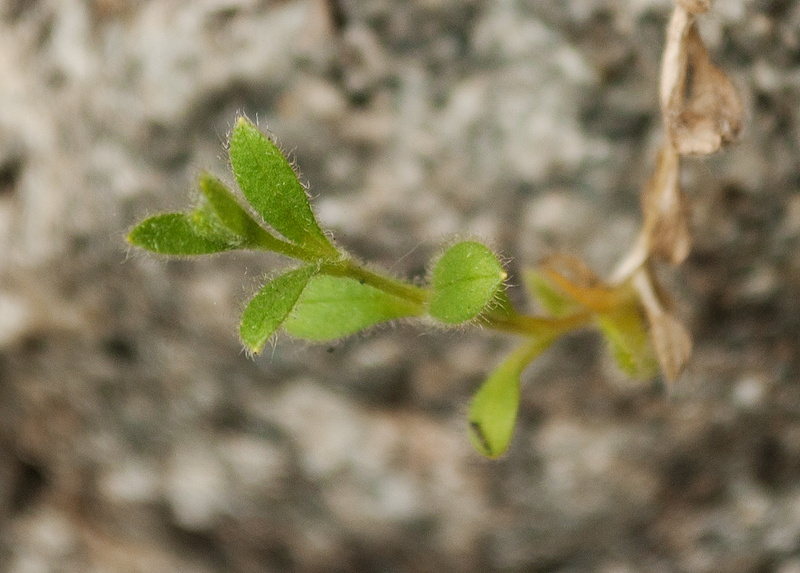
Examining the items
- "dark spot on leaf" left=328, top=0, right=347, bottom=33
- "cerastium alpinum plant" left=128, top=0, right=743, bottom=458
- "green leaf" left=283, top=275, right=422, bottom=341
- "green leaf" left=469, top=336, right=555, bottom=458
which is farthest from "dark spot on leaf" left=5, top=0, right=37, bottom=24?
"green leaf" left=469, top=336, right=555, bottom=458

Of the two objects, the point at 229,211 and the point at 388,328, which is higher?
the point at 388,328

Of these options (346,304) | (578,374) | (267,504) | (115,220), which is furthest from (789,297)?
(115,220)

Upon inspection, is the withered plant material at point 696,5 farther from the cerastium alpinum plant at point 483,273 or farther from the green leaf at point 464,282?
the green leaf at point 464,282

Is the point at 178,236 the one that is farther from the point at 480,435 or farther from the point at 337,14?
the point at 337,14

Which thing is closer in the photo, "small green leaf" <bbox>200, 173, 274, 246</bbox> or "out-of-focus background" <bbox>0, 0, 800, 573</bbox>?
"small green leaf" <bbox>200, 173, 274, 246</bbox>

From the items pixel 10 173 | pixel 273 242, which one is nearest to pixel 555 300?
pixel 273 242

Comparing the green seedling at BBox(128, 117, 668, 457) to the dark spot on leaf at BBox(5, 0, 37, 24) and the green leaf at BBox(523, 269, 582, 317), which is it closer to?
the green leaf at BBox(523, 269, 582, 317)

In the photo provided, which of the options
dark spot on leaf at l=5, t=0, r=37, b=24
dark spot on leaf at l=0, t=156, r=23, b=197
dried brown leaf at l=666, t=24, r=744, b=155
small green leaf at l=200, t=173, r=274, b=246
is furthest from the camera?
dark spot on leaf at l=0, t=156, r=23, b=197
